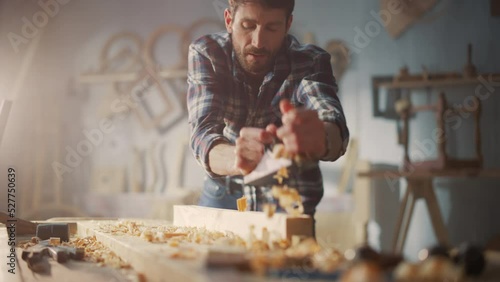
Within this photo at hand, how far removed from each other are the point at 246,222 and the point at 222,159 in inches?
33.2

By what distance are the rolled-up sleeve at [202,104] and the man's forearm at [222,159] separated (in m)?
0.08

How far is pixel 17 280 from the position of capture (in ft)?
6.45

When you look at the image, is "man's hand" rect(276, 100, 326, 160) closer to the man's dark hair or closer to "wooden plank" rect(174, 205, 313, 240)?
"wooden plank" rect(174, 205, 313, 240)

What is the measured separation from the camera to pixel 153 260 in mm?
1674

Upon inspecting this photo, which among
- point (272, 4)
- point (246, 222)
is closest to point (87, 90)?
point (272, 4)

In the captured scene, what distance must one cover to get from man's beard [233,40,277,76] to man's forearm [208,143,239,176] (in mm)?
675

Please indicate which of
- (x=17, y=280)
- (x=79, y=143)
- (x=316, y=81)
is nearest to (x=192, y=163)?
(x=79, y=143)

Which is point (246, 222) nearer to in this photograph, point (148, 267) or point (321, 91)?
point (148, 267)

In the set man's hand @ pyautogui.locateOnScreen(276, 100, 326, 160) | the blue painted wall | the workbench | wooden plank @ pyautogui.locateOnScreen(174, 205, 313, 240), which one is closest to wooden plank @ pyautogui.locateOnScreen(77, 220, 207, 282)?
the workbench

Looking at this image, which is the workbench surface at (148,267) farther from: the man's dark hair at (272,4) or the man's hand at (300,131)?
the man's dark hair at (272,4)

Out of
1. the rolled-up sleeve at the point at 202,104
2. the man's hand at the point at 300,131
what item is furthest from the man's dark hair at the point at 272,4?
the man's hand at the point at 300,131

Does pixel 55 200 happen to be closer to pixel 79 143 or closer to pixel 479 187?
pixel 79 143

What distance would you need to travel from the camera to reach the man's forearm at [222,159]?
2.85 metres

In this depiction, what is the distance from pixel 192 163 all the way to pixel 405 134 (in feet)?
6.60
